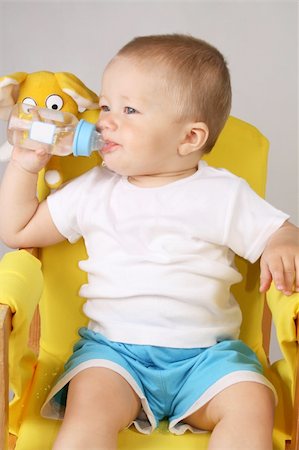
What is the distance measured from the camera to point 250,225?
4.87 feet

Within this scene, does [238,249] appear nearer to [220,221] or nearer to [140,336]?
[220,221]

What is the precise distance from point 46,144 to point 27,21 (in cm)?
81

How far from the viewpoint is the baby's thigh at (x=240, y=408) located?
131 cm

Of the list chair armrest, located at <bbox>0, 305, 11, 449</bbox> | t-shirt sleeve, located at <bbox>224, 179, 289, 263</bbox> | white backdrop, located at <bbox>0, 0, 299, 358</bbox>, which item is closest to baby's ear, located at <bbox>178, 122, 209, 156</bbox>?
t-shirt sleeve, located at <bbox>224, 179, 289, 263</bbox>

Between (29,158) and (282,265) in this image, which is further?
(29,158)

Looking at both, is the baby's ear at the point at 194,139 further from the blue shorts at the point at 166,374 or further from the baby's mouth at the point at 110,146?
the blue shorts at the point at 166,374

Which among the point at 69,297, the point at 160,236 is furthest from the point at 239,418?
the point at 69,297

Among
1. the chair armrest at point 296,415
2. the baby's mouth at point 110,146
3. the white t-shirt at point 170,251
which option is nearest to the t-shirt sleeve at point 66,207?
the white t-shirt at point 170,251

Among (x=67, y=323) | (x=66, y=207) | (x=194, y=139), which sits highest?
(x=194, y=139)

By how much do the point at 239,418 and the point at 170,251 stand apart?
1.02 feet

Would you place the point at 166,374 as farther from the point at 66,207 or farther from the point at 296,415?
the point at 66,207

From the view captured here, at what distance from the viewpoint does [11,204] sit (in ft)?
5.00

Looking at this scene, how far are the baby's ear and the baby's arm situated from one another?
9.3 inches

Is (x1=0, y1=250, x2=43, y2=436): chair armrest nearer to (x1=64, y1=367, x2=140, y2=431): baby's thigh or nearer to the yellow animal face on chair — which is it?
(x1=64, y1=367, x2=140, y2=431): baby's thigh
